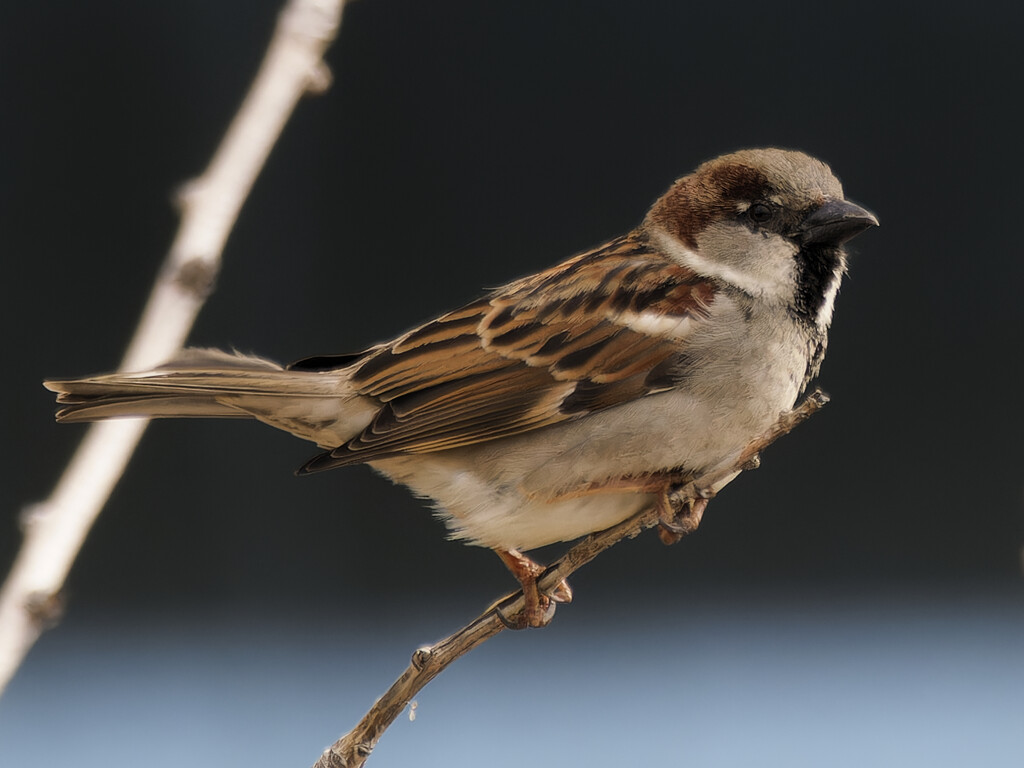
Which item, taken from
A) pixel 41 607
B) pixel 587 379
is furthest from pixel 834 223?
pixel 41 607

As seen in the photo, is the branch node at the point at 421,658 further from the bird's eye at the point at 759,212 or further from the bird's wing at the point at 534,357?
the bird's eye at the point at 759,212

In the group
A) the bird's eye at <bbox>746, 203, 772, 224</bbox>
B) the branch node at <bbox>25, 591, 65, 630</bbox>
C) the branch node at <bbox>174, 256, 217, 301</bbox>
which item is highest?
the bird's eye at <bbox>746, 203, 772, 224</bbox>

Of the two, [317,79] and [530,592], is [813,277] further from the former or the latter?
[317,79]

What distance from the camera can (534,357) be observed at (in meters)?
1.98

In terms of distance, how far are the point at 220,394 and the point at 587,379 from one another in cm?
58

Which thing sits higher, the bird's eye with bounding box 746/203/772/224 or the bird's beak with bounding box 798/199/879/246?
the bird's eye with bounding box 746/203/772/224

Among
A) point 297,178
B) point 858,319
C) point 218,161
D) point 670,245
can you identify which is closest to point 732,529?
point 858,319

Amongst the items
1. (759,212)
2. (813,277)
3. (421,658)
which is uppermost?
(759,212)

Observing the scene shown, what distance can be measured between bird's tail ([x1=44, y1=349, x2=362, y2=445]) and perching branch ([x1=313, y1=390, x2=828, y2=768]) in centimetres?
46

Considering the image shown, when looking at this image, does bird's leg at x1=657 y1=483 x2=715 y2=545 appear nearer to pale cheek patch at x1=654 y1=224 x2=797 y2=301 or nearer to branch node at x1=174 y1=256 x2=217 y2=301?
pale cheek patch at x1=654 y1=224 x2=797 y2=301

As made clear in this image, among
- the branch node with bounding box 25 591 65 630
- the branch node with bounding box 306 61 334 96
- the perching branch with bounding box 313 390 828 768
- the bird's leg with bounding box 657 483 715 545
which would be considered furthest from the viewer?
the bird's leg with bounding box 657 483 715 545

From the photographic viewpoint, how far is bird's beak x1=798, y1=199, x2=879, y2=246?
1862 millimetres

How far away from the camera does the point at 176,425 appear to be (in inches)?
149

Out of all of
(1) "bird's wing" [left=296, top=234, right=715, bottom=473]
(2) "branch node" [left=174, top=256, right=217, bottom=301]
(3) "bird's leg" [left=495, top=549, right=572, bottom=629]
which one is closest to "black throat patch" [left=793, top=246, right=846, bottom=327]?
(1) "bird's wing" [left=296, top=234, right=715, bottom=473]
